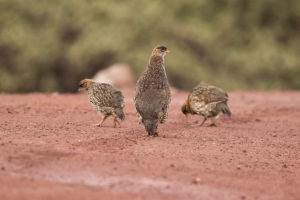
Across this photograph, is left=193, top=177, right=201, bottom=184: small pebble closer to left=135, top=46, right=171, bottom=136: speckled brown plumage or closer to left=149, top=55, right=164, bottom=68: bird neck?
left=135, top=46, right=171, bottom=136: speckled brown plumage

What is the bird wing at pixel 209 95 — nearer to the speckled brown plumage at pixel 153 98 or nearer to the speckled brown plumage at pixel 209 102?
the speckled brown plumage at pixel 209 102

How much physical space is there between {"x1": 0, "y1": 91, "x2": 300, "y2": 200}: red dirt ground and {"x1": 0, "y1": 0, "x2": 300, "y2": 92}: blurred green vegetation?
352 inches

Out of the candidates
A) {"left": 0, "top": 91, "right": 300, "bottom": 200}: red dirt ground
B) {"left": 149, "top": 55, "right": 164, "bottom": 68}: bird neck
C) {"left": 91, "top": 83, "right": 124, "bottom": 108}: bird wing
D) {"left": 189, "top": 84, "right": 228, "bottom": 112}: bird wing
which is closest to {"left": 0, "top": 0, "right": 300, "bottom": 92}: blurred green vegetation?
{"left": 0, "top": 91, "right": 300, "bottom": 200}: red dirt ground

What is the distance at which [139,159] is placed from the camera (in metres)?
7.64

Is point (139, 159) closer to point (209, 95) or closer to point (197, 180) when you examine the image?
point (197, 180)

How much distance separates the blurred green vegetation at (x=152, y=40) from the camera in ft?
71.4

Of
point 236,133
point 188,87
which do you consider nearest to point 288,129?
point 236,133

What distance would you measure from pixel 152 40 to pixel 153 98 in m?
14.2

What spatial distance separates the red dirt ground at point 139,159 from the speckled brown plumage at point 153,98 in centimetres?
26

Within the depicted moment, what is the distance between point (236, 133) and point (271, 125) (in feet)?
5.86

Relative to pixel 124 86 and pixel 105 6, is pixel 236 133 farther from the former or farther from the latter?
pixel 105 6

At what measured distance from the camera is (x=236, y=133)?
37.2 feet

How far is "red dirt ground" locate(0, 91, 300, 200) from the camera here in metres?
6.33

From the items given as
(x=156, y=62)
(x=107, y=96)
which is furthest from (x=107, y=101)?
(x=156, y=62)
